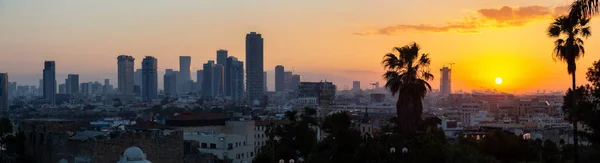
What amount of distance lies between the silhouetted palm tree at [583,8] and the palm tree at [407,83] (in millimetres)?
10257

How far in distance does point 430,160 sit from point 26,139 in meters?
22.4

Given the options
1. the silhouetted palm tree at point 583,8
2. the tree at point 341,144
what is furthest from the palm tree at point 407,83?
the silhouetted palm tree at point 583,8

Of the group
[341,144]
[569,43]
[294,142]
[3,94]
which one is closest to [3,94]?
[3,94]

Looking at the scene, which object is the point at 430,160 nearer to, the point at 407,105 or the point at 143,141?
the point at 407,105

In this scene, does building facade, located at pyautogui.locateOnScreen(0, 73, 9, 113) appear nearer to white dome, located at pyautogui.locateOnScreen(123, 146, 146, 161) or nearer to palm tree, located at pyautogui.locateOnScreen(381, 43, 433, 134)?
palm tree, located at pyautogui.locateOnScreen(381, 43, 433, 134)

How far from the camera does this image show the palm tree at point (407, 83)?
1973 centimetres

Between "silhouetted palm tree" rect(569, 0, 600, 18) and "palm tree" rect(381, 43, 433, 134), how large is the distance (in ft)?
33.7

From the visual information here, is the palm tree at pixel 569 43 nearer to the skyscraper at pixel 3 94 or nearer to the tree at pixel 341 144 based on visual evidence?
the tree at pixel 341 144

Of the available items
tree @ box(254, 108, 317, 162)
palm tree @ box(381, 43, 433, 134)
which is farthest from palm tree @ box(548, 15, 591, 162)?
tree @ box(254, 108, 317, 162)

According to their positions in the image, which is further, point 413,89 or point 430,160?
point 413,89

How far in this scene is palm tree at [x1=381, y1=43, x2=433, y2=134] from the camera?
1973cm

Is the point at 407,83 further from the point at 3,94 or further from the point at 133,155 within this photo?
the point at 3,94

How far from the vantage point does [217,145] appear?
49656 millimetres

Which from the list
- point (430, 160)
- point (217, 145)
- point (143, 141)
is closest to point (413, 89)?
point (430, 160)
